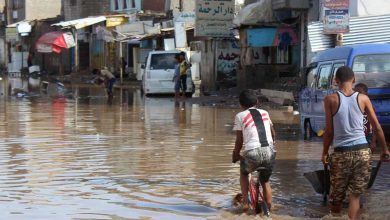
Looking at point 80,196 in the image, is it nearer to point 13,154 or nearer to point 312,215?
point 312,215

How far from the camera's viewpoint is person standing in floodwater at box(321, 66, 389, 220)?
7.07m

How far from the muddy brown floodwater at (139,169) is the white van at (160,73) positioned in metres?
9.13

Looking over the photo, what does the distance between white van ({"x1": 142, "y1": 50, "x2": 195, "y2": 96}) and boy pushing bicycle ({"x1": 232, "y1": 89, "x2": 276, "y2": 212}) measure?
849 inches

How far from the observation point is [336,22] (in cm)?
1784

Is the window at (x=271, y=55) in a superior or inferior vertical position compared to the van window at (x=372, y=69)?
inferior

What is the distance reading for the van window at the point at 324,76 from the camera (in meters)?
13.7

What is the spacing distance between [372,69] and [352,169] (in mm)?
6511

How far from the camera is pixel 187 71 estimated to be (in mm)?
27984

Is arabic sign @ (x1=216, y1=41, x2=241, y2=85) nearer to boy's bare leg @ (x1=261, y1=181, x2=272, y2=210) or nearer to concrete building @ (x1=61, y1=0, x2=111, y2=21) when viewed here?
boy's bare leg @ (x1=261, y1=181, x2=272, y2=210)

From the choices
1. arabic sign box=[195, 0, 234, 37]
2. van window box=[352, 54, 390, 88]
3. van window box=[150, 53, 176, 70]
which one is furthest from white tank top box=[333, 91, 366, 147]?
arabic sign box=[195, 0, 234, 37]

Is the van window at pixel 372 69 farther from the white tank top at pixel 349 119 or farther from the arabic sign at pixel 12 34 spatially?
the arabic sign at pixel 12 34

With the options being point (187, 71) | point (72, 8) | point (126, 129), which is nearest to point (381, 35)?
point (126, 129)

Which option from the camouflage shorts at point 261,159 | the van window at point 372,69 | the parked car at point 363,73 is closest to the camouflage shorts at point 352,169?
the camouflage shorts at point 261,159

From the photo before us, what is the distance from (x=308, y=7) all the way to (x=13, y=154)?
590 inches
